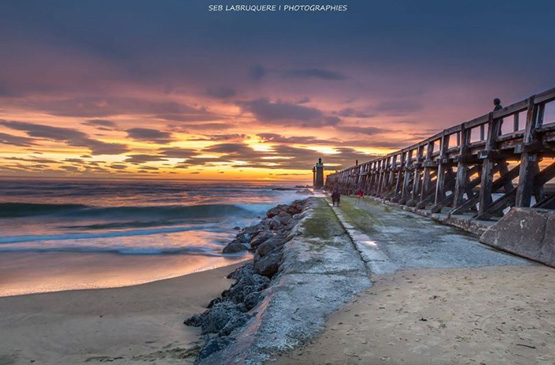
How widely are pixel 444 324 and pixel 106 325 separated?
14.4ft

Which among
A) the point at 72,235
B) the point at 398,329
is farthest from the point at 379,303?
the point at 72,235

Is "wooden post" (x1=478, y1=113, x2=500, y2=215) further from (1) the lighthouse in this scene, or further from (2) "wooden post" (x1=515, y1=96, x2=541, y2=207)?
(1) the lighthouse

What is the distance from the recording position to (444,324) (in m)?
2.72

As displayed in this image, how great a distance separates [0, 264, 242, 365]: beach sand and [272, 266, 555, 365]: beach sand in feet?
5.87

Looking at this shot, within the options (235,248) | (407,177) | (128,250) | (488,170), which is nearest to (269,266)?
(488,170)

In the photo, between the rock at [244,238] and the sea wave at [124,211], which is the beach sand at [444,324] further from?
the sea wave at [124,211]

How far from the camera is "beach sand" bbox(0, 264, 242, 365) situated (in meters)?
3.98

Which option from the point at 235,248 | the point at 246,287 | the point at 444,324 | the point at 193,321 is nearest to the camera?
the point at 444,324

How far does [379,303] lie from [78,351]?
11.6 feet

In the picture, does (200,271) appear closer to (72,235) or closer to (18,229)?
(72,235)

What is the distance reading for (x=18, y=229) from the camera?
19.2 metres

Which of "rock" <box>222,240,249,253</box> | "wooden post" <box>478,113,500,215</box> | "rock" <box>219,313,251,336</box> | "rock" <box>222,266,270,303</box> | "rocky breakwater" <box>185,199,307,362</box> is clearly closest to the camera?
"rocky breakwater" <box>185,199,307,362</box>

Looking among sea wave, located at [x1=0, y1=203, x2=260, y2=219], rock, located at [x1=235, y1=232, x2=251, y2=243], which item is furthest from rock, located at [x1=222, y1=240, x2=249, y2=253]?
sea wave, located at [x1=0, y1=203, x2=260, y2=219]

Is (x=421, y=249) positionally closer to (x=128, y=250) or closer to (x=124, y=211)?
(x=128, y=250)
